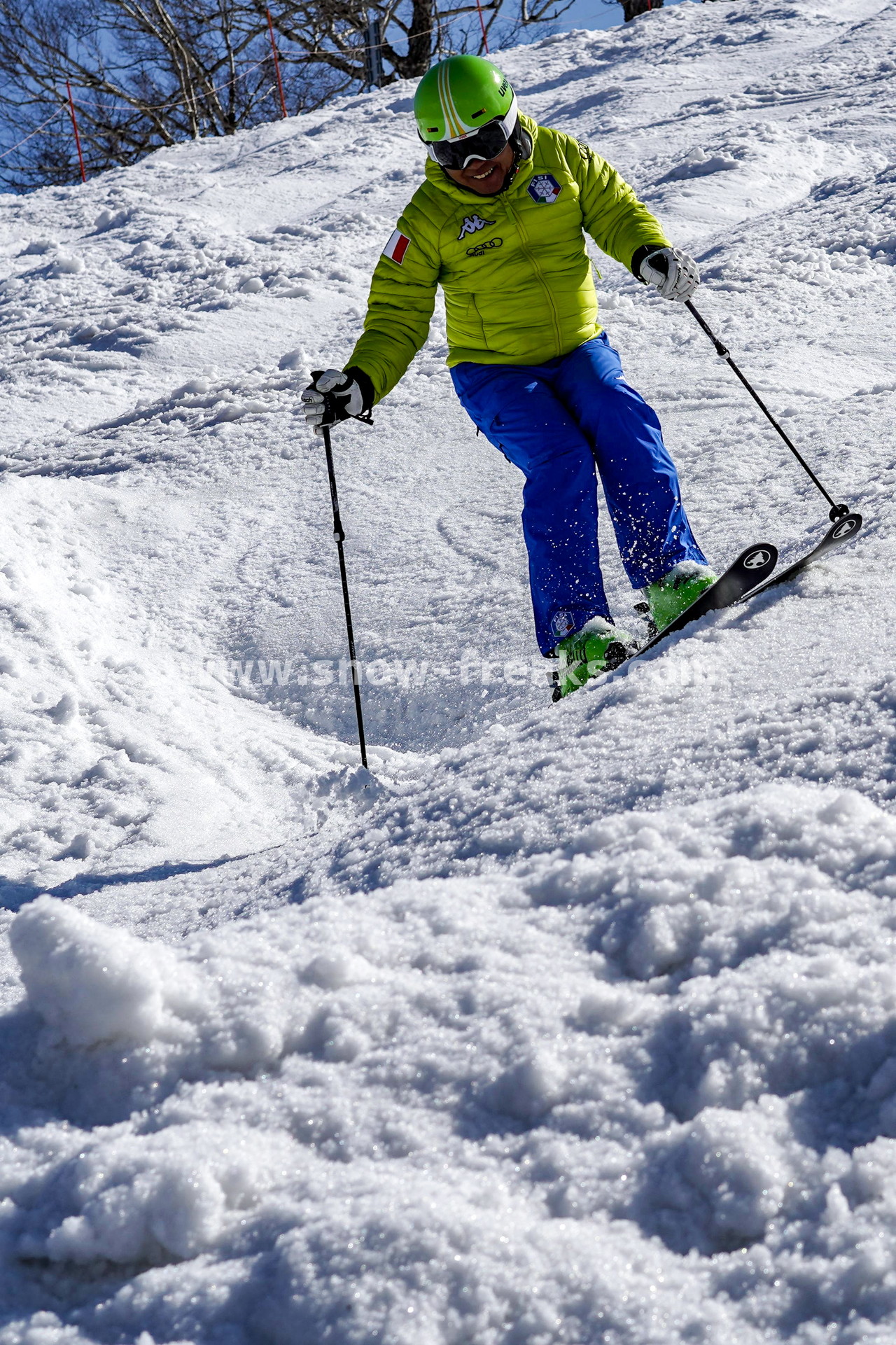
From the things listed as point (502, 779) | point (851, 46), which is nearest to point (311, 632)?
point (502, 779)

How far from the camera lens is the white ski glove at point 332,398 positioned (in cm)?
347

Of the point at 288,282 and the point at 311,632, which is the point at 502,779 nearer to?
the point at 311,632

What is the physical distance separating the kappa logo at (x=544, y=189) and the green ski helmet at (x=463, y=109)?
18 centimetres

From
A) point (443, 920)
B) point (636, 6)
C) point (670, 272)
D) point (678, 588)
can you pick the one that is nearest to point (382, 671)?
point (678, 588)

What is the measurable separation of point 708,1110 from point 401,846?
3.06 ft

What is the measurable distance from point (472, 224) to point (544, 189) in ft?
0.88

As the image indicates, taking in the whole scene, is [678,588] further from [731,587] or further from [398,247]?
[398,247]

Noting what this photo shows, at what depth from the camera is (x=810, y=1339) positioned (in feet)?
3.67

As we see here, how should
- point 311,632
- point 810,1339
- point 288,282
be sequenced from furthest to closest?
point 288,282 → point 311,632 → point 810,1339

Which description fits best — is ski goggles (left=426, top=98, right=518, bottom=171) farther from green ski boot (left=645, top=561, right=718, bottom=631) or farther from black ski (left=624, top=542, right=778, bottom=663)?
black ski (left=624, top=542, right=778, bottom=663)

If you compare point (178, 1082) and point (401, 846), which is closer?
point (178, 1082)

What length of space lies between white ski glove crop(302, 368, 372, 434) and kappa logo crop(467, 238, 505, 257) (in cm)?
56

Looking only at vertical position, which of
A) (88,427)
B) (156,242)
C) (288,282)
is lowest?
(88,427)

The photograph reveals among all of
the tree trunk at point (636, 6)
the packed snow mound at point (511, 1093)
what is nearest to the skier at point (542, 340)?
the packed snow mound at point (511, 1093)
